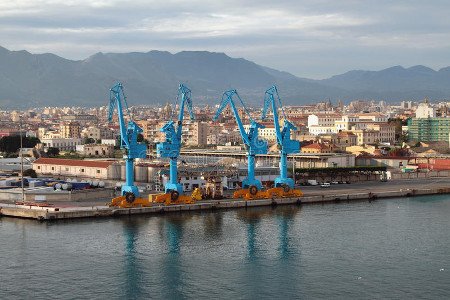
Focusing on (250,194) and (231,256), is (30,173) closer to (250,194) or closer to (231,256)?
(250,194)

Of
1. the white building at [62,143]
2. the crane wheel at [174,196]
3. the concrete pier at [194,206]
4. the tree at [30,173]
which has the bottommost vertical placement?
the concrete pier at [194,206]

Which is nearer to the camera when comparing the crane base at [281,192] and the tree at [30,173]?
the crane base at [281,192]

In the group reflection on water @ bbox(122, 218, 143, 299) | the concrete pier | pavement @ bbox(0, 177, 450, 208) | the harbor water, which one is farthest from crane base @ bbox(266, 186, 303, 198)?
reflection on water @ bbox(122, 218, 143, 299)

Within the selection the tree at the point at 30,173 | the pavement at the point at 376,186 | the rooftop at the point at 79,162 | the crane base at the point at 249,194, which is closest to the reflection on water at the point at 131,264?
the pavement at the point at 376,186

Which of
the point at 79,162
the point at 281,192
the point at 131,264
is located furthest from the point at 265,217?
the point at 79,162

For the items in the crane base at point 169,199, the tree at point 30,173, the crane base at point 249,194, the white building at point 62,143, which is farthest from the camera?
the white building at point 62,143

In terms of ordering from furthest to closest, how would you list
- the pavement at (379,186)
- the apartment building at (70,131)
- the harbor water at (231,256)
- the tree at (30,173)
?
1. the apartment building at (70,131)
2. the tree at (30,173)
3. the pavement at (379,186)
4. the harbor water at (231,256)

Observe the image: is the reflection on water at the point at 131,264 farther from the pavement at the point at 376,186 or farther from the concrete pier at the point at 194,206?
the pavement at the point at 376,186
